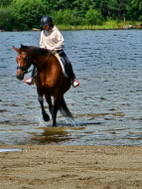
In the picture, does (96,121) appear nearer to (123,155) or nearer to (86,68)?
(123,155)

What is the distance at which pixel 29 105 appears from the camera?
1761 cm

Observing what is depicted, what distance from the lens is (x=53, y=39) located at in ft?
45.2

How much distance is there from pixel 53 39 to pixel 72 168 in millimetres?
6256

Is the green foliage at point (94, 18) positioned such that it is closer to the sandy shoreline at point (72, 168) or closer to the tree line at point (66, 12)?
the tree line at point (66, 12)

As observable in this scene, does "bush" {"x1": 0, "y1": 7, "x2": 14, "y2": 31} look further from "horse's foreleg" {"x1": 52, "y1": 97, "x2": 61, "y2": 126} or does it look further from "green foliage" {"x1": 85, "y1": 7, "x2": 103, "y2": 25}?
"horse's foreleg" {"x1": 52, "y1": 97, "x2": 61, "y2": 126}

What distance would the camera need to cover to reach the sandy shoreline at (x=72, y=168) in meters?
7.07

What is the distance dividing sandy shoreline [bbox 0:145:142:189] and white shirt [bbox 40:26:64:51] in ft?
12.9

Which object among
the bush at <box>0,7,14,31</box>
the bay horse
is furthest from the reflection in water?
the bush at <box>0,7,14,31</box>

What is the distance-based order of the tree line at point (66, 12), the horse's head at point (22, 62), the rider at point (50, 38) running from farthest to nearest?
the tree line at point (66, 12) < the rider at point (50, 38) < the horse's head at point (22, 62)

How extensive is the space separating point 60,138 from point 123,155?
3037 mm

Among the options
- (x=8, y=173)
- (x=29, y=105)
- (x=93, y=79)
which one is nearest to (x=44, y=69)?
(x=29, y=105)

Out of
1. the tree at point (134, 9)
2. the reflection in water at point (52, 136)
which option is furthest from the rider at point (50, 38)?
the tree at point (134, 9)

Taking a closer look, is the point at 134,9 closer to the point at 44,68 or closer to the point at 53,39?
the point at 53,39

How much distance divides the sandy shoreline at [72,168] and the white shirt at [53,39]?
392cm
